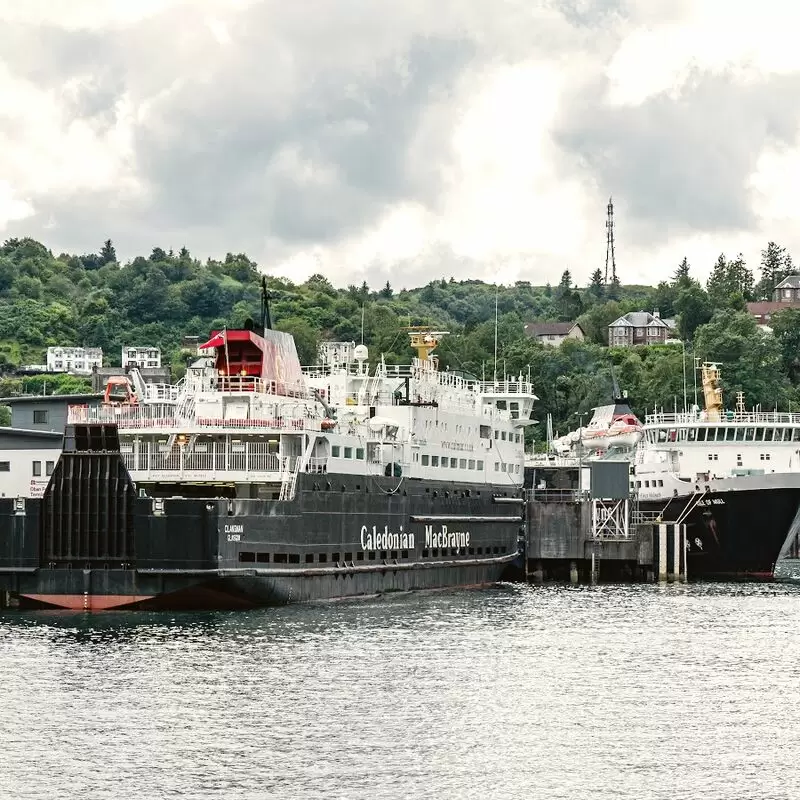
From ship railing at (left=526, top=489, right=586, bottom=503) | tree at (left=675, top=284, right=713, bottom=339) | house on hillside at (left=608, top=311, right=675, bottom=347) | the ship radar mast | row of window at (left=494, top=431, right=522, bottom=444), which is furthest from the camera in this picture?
house on hillside at (left=608, top=311, right=675, bottom=347)

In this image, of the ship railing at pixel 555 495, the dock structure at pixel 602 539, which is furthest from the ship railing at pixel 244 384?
the ship railing at pixel 555 495

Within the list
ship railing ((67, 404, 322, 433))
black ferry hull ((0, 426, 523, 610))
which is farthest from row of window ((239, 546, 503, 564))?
ship railing ((67, 404, 322, 433))

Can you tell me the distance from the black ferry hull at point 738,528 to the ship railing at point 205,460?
29.0m

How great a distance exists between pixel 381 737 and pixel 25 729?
7.31 meters

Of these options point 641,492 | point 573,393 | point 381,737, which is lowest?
point 381,737

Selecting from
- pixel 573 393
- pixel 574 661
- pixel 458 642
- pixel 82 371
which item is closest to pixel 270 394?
pixel 458 642

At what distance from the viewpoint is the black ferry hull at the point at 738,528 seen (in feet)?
260

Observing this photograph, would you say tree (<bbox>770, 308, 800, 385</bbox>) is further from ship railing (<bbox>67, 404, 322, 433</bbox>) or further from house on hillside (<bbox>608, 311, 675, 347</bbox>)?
ship railing (<bbox>67, 404, 322, 433</bbox>)

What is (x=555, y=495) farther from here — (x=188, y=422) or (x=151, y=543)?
(x=151, y=543)

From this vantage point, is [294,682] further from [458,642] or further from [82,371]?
[82,371]

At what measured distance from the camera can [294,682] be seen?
41.9 metres

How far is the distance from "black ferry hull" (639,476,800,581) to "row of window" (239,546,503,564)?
10.4 m

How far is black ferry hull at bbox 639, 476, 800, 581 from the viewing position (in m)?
79.2

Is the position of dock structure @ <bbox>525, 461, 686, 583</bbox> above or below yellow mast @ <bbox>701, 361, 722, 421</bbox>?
below
